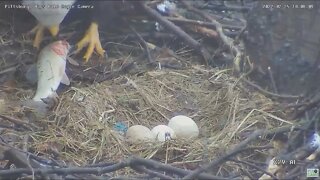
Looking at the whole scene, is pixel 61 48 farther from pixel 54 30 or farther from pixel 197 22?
pixel 197 22

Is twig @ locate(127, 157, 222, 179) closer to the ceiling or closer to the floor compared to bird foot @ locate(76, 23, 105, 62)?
closer to the floor

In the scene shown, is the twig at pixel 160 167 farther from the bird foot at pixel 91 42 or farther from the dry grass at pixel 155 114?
the bird foot at pixel 91 42

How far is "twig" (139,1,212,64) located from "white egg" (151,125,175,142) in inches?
8.9

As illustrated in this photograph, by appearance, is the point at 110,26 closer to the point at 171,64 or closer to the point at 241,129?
the point at 171,64

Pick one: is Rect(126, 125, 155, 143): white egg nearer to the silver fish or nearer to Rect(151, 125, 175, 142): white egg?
Rect(151, 125, 175, 142): white egg

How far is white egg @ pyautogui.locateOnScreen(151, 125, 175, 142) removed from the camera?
1.15 metres

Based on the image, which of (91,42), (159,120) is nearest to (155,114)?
(159,120)

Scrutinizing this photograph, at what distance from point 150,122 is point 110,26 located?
0.66ft

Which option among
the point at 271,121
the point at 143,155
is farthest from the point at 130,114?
the point at 271,121

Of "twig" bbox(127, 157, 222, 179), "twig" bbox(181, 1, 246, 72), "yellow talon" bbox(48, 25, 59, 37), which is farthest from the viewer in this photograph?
"twig" bbox(181, 1, 246, 72)

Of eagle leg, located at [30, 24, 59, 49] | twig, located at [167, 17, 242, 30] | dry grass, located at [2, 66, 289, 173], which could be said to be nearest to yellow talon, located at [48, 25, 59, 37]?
eagle leg, located at [30, 24, 59, 49]

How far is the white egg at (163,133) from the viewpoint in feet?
3.77

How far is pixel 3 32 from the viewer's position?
1.28 meters

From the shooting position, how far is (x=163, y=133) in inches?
45.5
